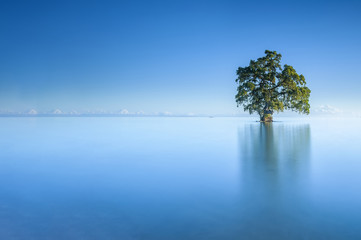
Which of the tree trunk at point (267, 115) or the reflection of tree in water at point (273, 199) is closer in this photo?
the reflection of tree in water at point (273, 199)

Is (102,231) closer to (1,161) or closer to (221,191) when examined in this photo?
(221,191)

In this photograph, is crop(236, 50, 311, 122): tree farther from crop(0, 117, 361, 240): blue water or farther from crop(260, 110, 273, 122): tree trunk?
crop(0, 117, 361, 240): blue water

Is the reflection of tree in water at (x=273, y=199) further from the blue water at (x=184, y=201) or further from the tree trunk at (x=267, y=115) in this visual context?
the tree trunk at (x=267, y=115)

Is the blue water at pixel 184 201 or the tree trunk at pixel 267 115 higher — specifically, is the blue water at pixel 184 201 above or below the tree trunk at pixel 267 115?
below

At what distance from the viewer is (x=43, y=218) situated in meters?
3.55

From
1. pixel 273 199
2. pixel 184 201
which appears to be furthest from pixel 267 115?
pixel 184 201

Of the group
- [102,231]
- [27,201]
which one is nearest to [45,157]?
[27,201]

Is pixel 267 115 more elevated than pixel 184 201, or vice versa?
pixel 267 115

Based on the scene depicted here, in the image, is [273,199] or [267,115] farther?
[267,115]

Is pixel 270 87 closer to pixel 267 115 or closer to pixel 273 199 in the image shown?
pixel 267 115

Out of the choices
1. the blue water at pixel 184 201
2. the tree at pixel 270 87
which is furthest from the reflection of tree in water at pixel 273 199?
the tree at pixel 270 87

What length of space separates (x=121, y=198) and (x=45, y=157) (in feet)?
Result: 22.0

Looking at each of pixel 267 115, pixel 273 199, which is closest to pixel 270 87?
pixel 267 115

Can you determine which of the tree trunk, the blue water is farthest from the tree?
the blue water
